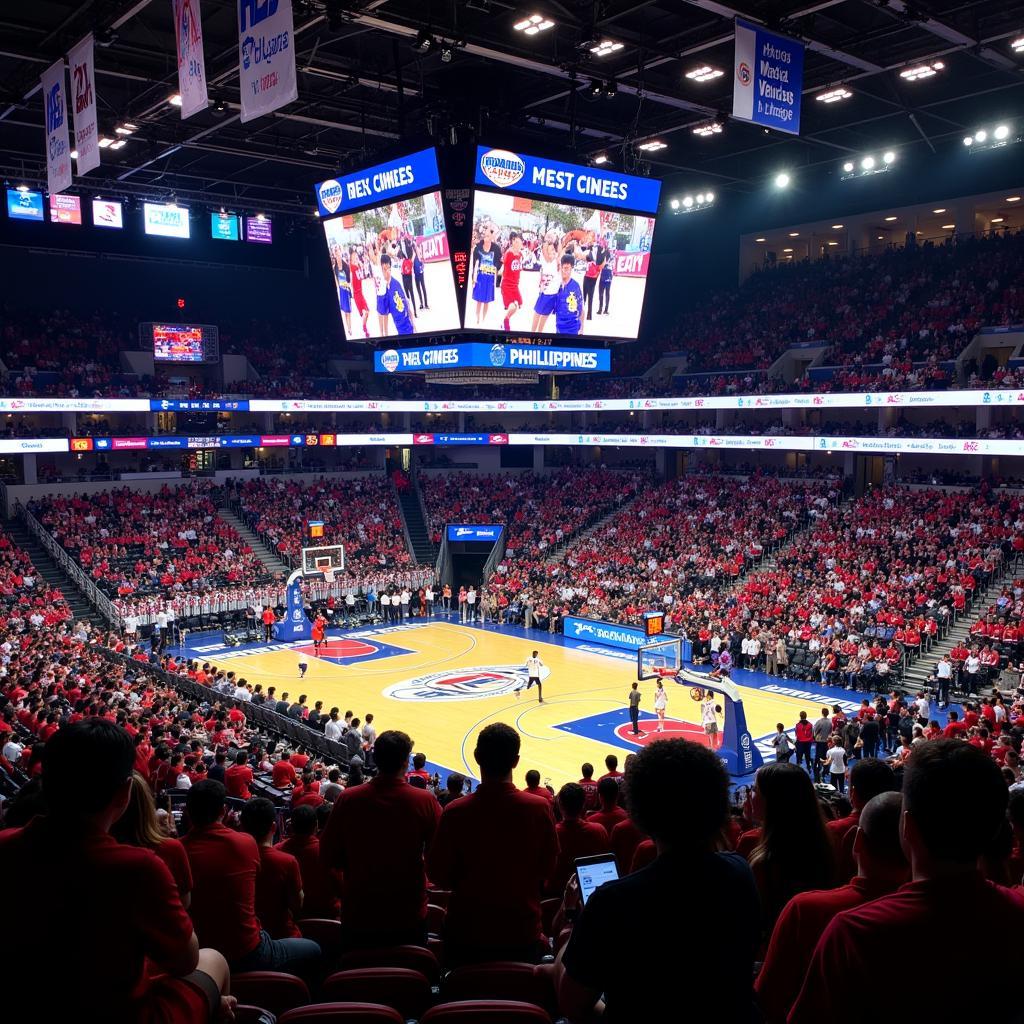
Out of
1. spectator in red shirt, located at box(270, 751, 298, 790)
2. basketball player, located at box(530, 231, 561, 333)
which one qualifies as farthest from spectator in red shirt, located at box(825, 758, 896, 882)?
basketball player, located at box(530, 231, 561, 333)

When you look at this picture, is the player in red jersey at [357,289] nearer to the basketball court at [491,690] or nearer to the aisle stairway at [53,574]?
the basketball court at [491,690]

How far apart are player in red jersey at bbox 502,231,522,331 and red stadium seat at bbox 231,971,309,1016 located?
20.9 meters

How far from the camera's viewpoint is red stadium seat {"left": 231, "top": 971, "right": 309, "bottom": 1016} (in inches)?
150

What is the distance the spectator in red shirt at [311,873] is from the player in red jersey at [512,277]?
18.5m

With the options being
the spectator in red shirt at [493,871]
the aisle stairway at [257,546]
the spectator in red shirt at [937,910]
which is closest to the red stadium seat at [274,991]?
the spectator in red shirt at [493,871]

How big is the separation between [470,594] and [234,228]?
18.2m

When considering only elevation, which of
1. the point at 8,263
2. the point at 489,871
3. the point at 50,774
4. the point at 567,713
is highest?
the point at 8,263

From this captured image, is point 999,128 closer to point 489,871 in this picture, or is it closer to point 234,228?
point 234,228

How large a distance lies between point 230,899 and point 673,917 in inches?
112

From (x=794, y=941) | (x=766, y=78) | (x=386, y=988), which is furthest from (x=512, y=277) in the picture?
(x=794, y=941)

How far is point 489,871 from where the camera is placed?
4.40 metres

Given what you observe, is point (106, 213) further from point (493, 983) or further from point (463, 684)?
point (493, 983)

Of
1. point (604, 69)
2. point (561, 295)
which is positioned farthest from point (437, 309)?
point (604, 69)

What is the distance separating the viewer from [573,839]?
6625mm
